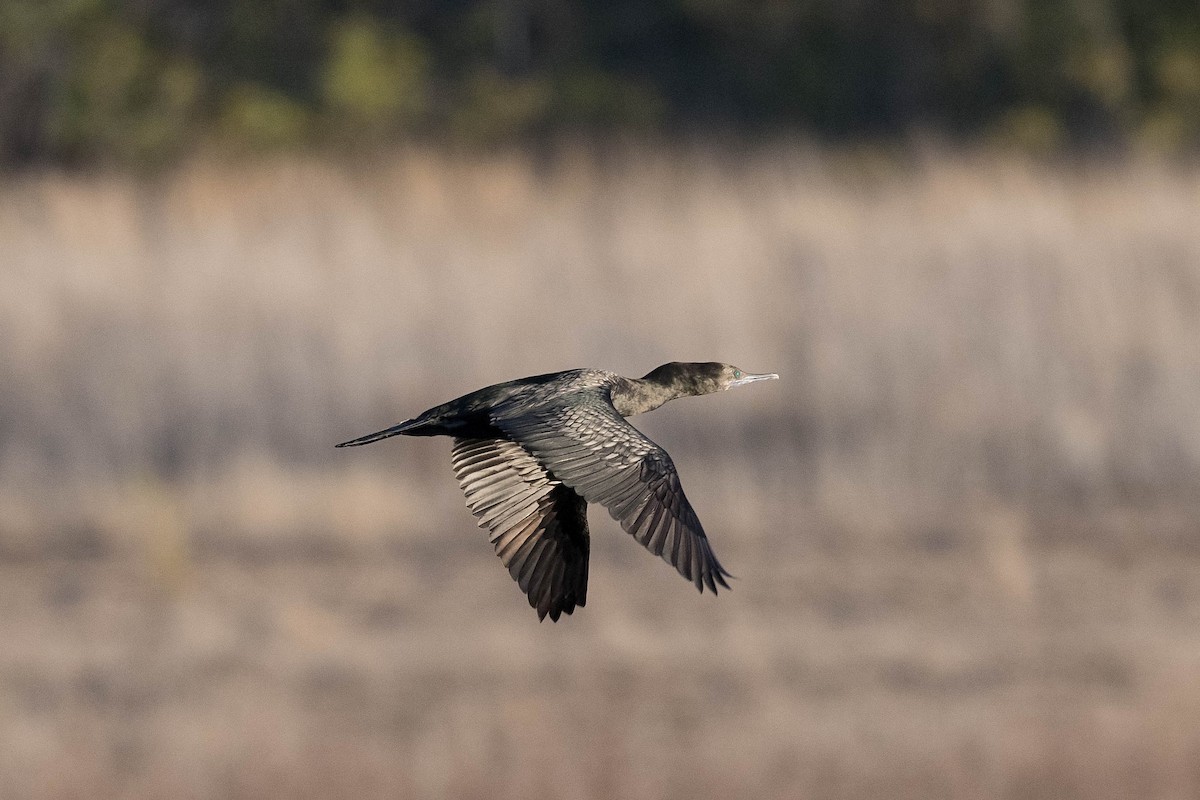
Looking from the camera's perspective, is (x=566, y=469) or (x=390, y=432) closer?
(x=566, y=469)

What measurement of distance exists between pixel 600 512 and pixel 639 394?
8878mm

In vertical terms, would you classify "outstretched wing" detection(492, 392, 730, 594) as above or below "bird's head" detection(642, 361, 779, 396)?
below

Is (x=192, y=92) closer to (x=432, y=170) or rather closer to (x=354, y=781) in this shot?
(x=432, y=170)

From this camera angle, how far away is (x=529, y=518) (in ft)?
9.87

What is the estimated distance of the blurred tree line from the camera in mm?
16969

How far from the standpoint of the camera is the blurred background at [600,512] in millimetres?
11117

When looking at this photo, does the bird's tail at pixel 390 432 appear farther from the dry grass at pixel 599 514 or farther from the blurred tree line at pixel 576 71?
the blurred tree line at pixel 576 71

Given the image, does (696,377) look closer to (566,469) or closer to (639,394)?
(639,394)

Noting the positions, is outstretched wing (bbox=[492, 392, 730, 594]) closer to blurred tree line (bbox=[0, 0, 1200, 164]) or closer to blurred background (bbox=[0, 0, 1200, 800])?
blurred background (bbox=[0, 0, 1200, 800])

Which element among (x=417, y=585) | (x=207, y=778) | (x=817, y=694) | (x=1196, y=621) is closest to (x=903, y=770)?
(x=817, y=694)

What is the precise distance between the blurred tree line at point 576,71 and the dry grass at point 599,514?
223cm

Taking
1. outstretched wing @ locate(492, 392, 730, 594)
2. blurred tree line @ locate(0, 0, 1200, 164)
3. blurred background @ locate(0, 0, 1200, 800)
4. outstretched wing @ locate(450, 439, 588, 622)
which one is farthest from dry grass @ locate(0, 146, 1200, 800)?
outstretched wing @ locate(492, 392, 730, 594)

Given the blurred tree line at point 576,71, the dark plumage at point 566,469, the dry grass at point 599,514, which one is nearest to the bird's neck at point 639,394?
the dark plumage at point 566,469

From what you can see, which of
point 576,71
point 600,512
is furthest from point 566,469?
point 576,71
